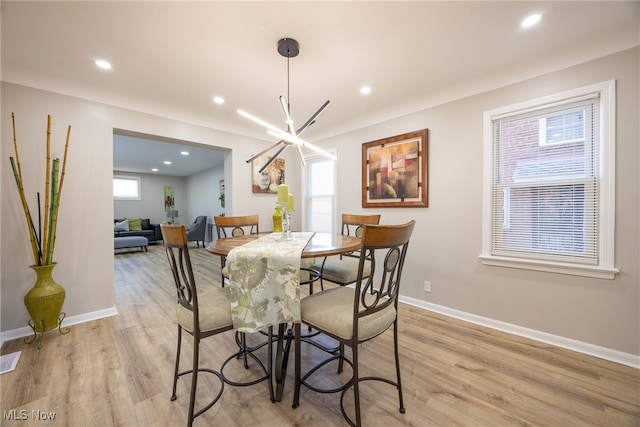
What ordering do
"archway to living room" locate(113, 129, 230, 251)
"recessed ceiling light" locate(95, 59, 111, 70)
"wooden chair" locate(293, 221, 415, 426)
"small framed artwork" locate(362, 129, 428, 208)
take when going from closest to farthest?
"wooden chair" locate(293, 221, 415, 426) → "recessed ceiling light" locate(95, 59, 111, 70) → "small framed artwork" locate(362, 129, 428, 208) → "archway to living room" locate(113, 129, 230, 251)

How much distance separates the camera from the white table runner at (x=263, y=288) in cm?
138

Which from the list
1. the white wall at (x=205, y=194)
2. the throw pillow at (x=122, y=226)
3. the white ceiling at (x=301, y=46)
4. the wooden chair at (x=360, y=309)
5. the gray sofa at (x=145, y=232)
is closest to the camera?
the wooden chair at (x=360, y=309)

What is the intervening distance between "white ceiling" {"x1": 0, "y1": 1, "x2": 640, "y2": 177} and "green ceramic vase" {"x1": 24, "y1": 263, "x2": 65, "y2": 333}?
5.87ft

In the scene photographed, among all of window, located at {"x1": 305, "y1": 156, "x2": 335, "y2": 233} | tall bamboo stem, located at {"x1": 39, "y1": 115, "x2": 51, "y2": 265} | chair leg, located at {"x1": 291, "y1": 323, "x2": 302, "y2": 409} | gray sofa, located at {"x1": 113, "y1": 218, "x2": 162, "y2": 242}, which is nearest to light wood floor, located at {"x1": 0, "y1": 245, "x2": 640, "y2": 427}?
chair leg, located at {"x1": 291, "y1": 323, "x2": 302, "y2": 409}

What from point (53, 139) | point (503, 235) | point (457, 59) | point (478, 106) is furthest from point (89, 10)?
point (503, 235)

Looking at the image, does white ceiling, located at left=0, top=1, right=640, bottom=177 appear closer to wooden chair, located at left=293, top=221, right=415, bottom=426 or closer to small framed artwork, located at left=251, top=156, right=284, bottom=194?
small framed artwork, located at left=251, top=156, right=284, bottom=194

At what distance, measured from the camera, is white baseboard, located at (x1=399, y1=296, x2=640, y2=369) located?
6.14 feet

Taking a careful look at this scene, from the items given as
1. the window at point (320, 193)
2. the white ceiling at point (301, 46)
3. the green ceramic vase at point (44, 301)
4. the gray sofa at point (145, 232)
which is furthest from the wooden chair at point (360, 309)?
the gray sofa at point (145, 232)

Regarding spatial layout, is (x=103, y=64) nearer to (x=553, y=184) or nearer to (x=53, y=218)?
(x=53, y=218)

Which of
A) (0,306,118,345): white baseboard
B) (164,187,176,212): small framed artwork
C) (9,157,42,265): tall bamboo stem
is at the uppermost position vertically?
(164,187,176,212): small framed artwork

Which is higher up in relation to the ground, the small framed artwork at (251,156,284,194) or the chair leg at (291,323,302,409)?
the small framed artwork at (251,156,284,194)

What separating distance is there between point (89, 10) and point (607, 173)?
3.83 m

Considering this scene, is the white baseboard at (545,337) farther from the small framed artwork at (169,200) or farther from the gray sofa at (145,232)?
the small framed artwork at (169,200)

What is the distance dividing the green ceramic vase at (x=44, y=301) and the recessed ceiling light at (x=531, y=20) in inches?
169
